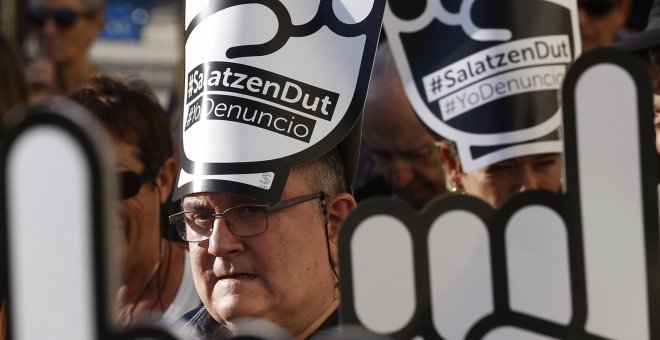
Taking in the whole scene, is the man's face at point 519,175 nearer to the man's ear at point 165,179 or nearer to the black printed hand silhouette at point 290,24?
the black printed hand silhouette at point 290,24

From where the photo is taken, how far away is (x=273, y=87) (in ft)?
7.62

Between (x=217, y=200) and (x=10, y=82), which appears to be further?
(x=10, y=82)

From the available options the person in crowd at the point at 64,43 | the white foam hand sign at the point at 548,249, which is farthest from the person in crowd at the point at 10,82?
the white foam hand sign at the point at 548,249

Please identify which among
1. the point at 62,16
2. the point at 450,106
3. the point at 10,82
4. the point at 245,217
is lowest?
the point at 245,217

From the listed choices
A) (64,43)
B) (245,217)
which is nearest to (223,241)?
(245,217)

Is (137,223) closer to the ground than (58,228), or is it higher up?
closer to the ground

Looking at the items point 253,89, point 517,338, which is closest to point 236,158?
point 253,89

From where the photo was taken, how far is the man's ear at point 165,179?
3.41 meters

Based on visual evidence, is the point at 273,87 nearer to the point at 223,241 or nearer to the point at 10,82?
the point at 223,241

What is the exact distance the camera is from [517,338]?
1.73m

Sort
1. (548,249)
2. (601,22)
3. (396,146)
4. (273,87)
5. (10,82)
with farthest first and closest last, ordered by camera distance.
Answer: (10,82) < (396,146) < (601,22) < (273,87) < (548,249)

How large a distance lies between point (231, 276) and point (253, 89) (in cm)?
33

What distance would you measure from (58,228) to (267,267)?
Answer: 911 mm

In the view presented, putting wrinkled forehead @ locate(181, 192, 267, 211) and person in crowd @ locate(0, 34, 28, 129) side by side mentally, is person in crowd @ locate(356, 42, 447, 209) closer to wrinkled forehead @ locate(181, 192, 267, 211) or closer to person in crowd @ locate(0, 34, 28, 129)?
person in crowd @ locate(0, 34, 28, 129)
